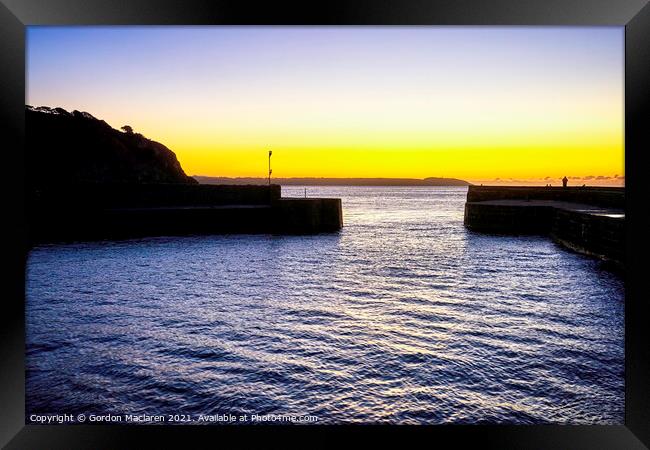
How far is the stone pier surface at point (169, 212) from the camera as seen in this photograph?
28.0 metres

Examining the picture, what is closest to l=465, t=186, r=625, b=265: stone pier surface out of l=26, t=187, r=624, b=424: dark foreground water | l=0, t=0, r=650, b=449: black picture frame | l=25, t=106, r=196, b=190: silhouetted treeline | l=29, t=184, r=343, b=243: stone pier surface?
l=26, t=187, r=624, b=424: dark foreground water

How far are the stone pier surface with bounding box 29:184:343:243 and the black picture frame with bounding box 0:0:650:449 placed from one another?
84.2 feet

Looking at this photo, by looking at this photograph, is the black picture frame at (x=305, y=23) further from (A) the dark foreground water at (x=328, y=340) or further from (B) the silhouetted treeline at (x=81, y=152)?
(B) the silhouetted treeline at (x=81, y=152)

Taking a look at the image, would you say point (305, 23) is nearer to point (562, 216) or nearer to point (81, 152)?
point (562, 216)

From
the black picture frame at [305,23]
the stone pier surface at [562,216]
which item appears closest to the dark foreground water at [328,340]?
the stone pier surface at [562,216]

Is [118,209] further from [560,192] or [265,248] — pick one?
[560,192]

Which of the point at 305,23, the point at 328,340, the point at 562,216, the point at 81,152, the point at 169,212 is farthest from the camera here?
the point at 81,152

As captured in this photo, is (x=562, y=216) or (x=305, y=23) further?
(x=562, y=216)

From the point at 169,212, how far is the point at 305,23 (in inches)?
1077

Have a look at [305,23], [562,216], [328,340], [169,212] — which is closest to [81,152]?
[169,212]

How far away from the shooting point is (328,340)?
32.7 feet
